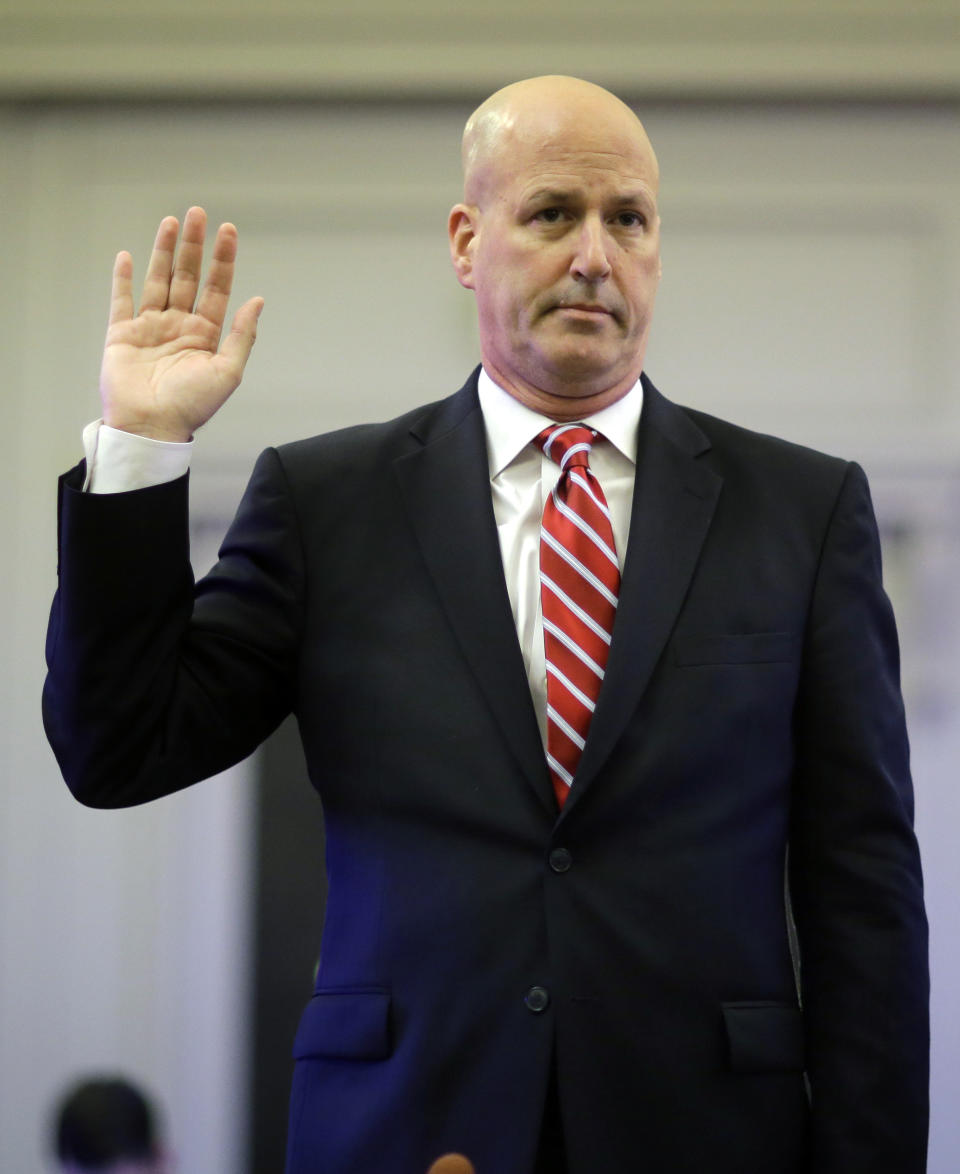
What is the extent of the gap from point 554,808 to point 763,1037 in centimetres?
25

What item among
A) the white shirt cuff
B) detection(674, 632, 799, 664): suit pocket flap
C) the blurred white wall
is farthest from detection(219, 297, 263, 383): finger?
the blurred white wall

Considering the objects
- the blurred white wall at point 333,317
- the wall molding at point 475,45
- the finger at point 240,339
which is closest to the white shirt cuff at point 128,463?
the finger at point 240,339

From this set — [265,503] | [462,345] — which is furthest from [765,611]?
[462,345]

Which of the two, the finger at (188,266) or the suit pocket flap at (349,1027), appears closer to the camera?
the suit pocket flap at (349,1027)

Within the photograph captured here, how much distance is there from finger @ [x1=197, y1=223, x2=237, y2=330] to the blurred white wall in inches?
64.0

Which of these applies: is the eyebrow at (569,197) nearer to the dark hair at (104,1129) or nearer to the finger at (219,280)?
the finger at (219,280)

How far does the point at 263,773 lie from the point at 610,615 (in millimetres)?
1893

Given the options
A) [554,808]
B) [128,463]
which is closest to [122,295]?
[128,463]

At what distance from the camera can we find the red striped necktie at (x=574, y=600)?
48.5 inches

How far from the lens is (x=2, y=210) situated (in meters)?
3.05

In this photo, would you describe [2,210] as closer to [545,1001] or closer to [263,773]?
[263,773]

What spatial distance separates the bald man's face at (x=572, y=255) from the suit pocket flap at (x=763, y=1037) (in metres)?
0.55

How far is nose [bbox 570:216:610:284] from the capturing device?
4.23 ft

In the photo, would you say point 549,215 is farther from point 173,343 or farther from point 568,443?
point 173,343
